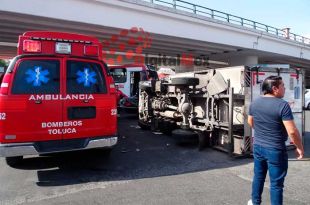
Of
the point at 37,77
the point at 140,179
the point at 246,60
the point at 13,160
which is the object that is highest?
the point at 246,60

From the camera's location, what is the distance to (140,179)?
525cm

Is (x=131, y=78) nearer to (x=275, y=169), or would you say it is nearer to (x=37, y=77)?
(x=37, y=77)

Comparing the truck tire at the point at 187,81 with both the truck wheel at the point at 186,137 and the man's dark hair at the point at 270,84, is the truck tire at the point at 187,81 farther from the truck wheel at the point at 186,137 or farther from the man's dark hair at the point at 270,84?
the man's dark hair at the point at 270,84

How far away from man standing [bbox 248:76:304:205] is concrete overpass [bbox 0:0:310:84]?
14567 mm

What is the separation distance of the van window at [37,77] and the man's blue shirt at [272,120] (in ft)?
11.2

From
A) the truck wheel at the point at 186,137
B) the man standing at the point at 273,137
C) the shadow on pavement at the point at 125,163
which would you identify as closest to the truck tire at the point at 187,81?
the truck wheel at the point at 186,137

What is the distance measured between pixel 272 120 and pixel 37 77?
3815 mm

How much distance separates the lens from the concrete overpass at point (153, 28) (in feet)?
54.5

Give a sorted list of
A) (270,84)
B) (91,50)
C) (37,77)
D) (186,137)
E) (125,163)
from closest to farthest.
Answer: (270,84)
(37,77)
(91,50)
(125,163)
(186,137)

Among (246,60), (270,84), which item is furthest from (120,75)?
(246,60)

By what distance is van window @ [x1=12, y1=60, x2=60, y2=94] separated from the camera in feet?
16.3

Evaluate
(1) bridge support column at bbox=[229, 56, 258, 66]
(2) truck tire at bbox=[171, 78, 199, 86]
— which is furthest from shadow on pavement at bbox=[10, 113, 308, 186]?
(1) bridge support column at bbox=[229, 56, 258, 66]

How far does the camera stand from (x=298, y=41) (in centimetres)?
3344

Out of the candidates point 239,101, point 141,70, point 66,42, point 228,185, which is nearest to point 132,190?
point 228,185
